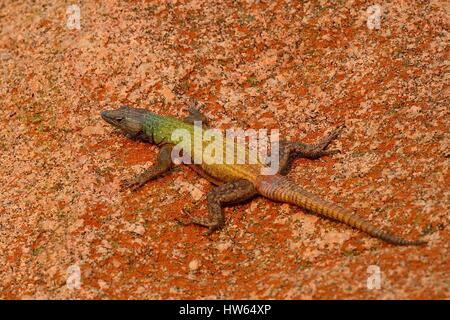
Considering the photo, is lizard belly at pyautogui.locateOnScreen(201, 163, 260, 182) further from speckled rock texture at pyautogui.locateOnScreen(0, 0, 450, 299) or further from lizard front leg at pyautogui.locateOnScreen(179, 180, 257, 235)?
speckled rock texture at pyautogui.locateOnScreen(0, 0, 450, 299)

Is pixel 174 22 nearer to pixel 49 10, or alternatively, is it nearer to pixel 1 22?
pixel 49 10

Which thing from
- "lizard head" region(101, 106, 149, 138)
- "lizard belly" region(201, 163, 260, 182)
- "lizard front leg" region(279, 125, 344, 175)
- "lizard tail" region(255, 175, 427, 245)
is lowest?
"lizard tail" region(255, 175, 427, 245)

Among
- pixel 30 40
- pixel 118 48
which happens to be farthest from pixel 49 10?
pixel 118 48

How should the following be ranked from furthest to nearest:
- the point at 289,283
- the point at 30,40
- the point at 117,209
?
1. the point at 30,40
2. the point at 117,209
3. the point at 289,283

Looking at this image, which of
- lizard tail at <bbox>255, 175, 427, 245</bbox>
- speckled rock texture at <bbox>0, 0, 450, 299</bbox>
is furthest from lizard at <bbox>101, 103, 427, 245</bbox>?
speckled rock texture at <bbox>0, 0, 450, 299</bbox>

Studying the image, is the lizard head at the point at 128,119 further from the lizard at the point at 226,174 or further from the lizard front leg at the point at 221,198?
the lizard front leg at the point at 221,198

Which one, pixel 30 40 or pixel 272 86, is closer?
pixel 272 86

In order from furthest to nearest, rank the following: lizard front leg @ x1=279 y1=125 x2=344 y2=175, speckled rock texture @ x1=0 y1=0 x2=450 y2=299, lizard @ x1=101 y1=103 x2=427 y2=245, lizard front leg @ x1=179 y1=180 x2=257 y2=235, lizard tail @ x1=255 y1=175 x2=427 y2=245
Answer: lizard front leg @ x1=279 y1=125 x2=344 y2=175, lizard front leg @ x1=179 y1=180 x2=257 y2=235, lizard @ x1=101 y1=103 x2=427 y2=245, speckled rock texture @ x1=0 y1=0 x2=450 y2=299, lizard tail @ x1=255 y1=175 x2=427 y2=245

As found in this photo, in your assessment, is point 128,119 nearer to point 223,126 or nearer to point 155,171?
point 155,171
